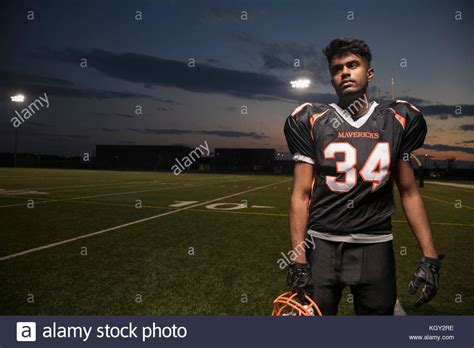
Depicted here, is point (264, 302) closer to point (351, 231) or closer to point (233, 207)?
point (351, 231)

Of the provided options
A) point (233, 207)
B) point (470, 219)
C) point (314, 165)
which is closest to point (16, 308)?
point (314, 165)

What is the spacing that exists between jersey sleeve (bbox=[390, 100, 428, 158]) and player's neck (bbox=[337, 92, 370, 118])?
17 centimetres

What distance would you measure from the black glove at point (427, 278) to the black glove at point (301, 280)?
546 mm

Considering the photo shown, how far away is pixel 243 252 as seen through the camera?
5168 millimetres

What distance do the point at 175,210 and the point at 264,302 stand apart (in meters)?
6.39

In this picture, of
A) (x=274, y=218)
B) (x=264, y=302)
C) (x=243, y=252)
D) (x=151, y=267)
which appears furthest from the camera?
(x=274, y=218)

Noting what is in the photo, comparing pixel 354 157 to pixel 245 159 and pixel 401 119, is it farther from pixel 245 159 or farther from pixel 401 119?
pixel 245 159

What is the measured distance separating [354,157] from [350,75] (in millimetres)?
464

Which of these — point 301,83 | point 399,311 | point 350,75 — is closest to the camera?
point 350,75

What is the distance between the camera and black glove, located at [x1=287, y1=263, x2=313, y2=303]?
1828 mm

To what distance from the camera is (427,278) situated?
1887 millimetres

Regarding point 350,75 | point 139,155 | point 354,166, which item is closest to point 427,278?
point 354,166

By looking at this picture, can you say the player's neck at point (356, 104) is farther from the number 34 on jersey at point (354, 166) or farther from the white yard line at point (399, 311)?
the white yard line at point (399, 311)

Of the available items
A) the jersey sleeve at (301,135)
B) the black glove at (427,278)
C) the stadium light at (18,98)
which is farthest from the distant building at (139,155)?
the black glove at (427,278)
